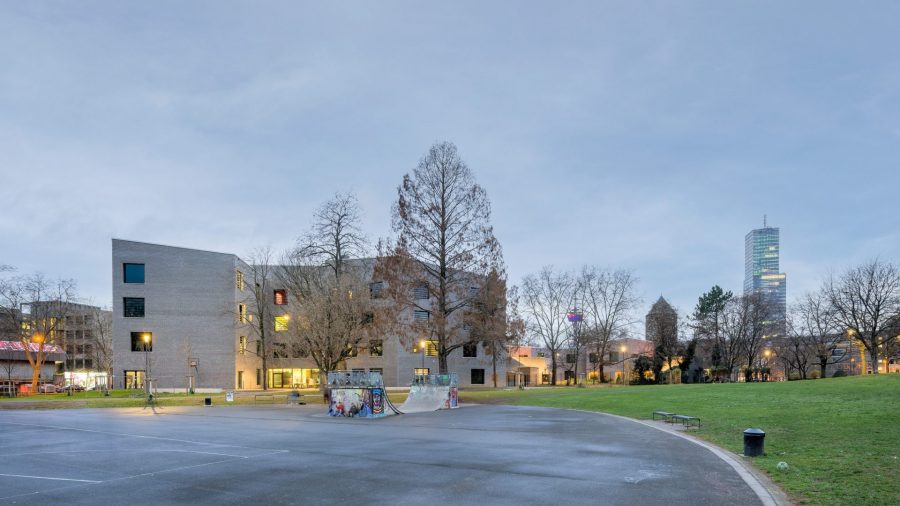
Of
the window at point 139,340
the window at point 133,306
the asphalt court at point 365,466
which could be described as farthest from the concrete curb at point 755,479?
the window at point 133,306

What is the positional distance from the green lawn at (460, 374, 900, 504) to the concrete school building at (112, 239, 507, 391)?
106 feet

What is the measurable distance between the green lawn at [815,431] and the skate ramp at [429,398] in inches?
284

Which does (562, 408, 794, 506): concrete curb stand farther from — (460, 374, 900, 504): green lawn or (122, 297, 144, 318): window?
(122, 297, 144, 318): window

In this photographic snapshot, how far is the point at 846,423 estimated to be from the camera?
773 inches

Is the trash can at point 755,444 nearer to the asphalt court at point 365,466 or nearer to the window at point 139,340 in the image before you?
the asphalt court at point 365,466

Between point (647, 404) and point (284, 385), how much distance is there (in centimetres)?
5265

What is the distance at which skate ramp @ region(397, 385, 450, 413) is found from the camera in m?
38.4

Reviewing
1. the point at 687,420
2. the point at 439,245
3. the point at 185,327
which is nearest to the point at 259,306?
the point at 185,327

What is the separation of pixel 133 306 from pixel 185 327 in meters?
5.80

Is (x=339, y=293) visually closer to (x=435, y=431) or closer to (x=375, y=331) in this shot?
(x=375, y=331)

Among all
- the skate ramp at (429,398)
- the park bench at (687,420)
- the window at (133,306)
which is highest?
the window at (133,306)

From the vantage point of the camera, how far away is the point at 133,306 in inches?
2495

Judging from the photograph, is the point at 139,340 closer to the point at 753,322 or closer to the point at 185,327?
the point at 185,327

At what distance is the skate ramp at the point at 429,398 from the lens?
126 ft
